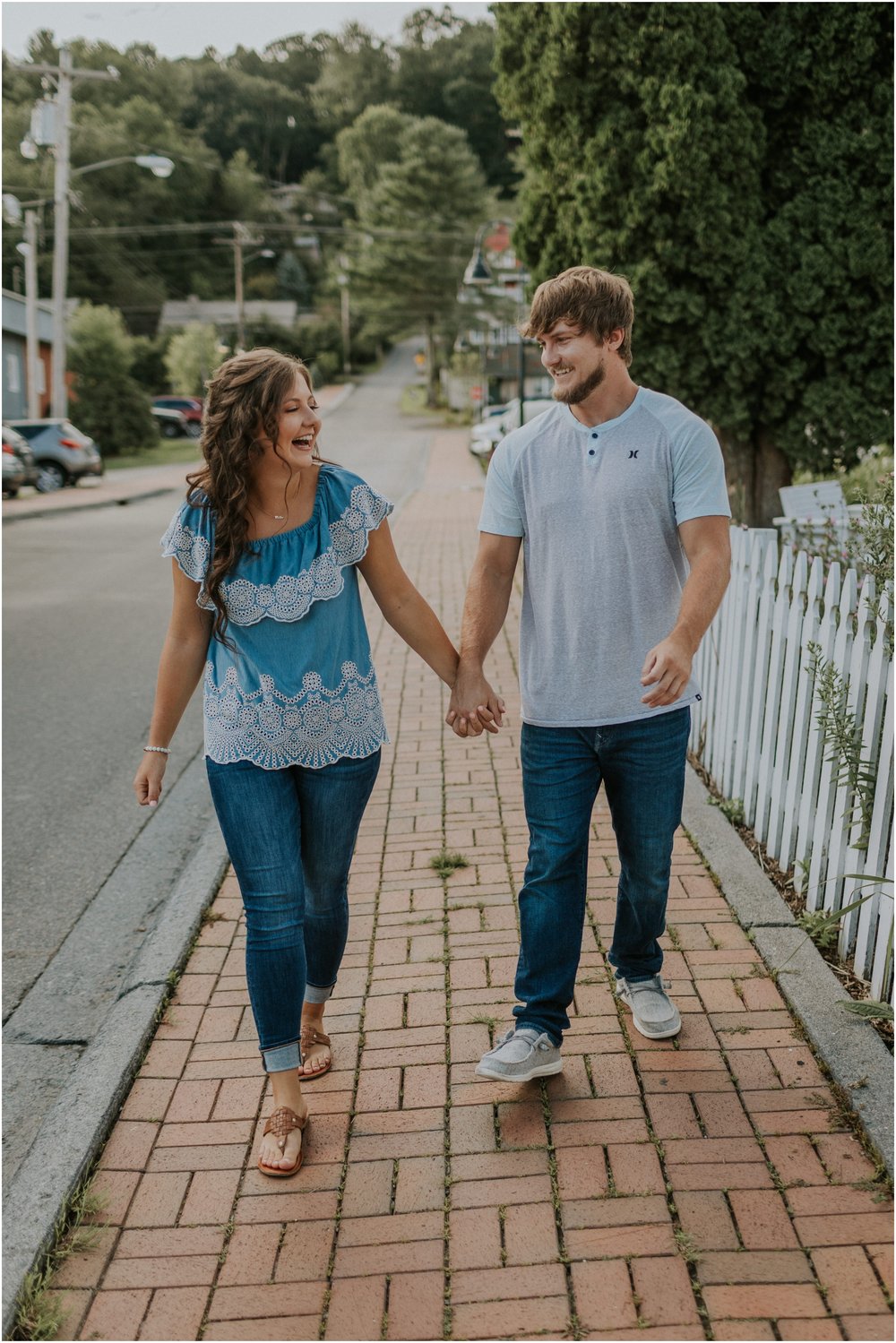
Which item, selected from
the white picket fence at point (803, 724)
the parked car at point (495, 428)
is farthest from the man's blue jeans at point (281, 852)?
the parked car at point (495, 428)

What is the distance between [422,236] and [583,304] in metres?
61.9

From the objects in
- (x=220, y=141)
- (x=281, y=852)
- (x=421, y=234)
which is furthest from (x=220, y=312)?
(x=281, y=852)

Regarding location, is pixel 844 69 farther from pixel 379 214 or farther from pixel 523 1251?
pixel 379 214

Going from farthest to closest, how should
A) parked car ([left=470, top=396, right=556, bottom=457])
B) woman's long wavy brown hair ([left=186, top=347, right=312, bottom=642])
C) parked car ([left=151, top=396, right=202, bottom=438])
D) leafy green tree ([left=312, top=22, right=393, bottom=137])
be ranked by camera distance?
leafy green tree ([left=312, top=22, right=393, bottom=137])
parked car ([left=151, top=396, right=202, bottom=438])
parked car ([left=470, top=396, right=556, bottom=457])
woman's long wavy brown hair ([left=186, top=347, right=312, bottom=642])

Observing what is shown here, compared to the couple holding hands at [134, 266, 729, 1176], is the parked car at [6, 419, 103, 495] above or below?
below

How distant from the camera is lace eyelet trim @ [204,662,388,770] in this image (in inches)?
109

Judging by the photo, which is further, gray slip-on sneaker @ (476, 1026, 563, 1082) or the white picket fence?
the white picket fence

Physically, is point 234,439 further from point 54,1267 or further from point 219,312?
point 219,312

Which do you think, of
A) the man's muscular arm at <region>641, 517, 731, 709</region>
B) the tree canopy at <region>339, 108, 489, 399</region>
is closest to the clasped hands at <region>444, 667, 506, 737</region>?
the man's muscular arm at <region>641, 517, 731, 709</region>

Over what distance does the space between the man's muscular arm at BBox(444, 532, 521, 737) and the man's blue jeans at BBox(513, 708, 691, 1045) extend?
139 mm

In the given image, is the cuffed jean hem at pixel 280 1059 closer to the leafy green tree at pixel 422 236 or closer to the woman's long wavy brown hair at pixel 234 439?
the woman's long wavy brown hair at pixel 234 439

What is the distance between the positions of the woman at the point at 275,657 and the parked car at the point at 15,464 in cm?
2218

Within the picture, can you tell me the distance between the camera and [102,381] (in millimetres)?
36938

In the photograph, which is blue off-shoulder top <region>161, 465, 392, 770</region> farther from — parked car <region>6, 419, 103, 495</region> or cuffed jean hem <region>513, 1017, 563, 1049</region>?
parked car <region>6, 419, 103, 495</region>
